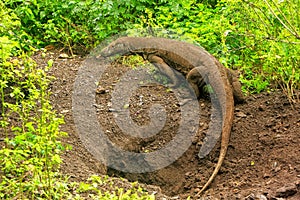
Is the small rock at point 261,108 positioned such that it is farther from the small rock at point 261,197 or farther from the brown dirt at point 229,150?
the small rock at point 261,197

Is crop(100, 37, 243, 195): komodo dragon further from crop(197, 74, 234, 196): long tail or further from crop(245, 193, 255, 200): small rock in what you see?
crop(245, 193, 255, 200): small rock

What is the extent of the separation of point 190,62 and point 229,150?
1569mm

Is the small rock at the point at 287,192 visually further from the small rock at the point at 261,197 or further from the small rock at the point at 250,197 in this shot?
the small rock at the point at 250,197

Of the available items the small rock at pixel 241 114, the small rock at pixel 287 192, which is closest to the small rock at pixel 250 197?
the small rock at pixel 287 192

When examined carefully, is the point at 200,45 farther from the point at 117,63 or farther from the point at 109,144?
the point at 109,144

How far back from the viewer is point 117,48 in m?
8.41

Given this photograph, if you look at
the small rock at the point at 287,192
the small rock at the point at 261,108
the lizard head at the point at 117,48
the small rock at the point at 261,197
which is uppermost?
the small rock at the point at 287,192

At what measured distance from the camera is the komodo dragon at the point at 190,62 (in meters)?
6.72

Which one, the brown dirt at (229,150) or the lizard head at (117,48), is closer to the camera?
the brown dirt at (229,150)

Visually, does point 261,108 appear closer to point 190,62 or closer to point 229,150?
point 229,150

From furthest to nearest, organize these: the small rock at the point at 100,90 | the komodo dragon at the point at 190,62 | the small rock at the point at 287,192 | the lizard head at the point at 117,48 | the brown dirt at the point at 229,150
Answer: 1. the lizard head at the point at 117,48
2. the small rock at the point at 100,90
3. the komodo dragon at the point at 190,62
4. the brown dirt at the point at 229,150
5. the small rock at the point at 287,192

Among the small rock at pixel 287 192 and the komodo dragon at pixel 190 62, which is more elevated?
the small rock at pixel 287 192

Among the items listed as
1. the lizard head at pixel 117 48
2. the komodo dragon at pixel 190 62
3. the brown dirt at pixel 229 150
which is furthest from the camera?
the lizard head at pixel 117 48

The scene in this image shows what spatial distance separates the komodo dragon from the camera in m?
6.72
